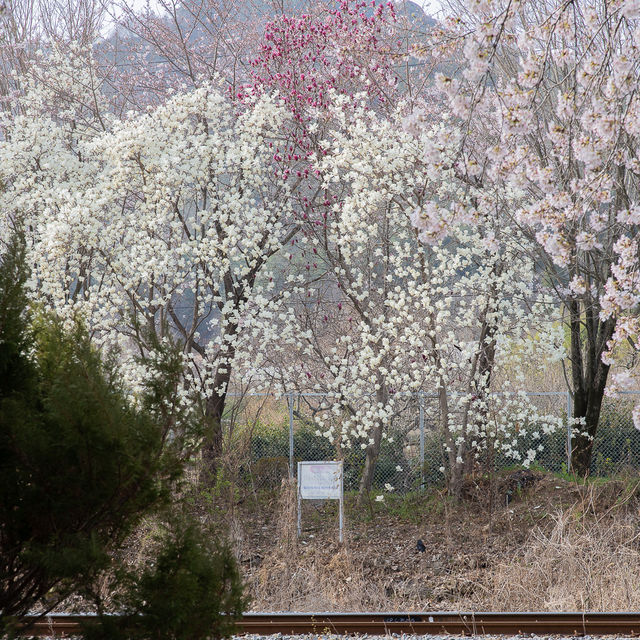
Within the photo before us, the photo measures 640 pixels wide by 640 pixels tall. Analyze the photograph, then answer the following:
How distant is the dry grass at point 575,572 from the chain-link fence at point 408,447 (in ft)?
7.85

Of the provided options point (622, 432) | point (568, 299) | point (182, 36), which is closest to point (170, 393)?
point (568, 299)

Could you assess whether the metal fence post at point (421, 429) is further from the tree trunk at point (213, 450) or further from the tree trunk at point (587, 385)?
the tree trunk at point (213, 450)

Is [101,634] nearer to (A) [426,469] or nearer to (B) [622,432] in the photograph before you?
(A) [426,469]

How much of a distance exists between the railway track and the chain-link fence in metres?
4.17

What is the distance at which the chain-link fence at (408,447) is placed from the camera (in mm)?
10281

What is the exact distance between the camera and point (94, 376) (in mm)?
3316

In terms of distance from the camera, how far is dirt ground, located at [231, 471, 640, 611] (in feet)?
21.4

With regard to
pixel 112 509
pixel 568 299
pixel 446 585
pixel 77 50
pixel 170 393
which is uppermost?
pixel 77 50

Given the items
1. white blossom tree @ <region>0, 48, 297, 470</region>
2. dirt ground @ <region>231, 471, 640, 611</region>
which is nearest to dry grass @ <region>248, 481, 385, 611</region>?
dirt ground @ <region>231, 471, 640, 611</region>

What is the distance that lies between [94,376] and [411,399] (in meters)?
7.32

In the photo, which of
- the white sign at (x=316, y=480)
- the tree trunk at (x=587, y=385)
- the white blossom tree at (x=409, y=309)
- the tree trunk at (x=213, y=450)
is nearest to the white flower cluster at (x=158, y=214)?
the tree trunk at (x=213, y=450)

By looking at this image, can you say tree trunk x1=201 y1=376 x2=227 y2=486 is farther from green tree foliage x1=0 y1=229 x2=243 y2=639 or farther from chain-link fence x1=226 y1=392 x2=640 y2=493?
green tree foliage x1=0 y1=229 x2=243 y2=639

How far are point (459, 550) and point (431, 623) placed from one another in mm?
2785

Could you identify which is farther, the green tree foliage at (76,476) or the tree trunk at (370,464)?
the tree trunk at (370,464)
